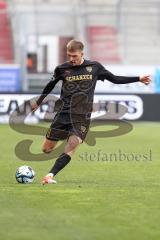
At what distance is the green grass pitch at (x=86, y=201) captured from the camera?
671 cm

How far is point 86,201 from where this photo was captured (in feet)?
28.0

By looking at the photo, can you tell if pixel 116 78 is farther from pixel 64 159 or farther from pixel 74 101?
pixel 64 159

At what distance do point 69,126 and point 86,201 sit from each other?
1872 millimetres

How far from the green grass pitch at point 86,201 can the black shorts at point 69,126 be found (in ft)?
2.33

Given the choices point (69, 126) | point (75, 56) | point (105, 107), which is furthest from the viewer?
point (105, 107)

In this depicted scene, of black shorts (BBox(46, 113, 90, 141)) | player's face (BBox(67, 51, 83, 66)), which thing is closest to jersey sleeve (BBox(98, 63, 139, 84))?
player's face (BBox(67, 51, 83, 66))

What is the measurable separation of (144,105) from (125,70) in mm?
4121

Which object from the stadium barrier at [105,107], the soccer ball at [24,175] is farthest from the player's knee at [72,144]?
the stadium barrier at [105,107]

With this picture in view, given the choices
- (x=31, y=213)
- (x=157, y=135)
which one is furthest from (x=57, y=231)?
(x=157, y=135)

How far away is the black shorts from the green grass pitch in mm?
711

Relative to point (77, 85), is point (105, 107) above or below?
below

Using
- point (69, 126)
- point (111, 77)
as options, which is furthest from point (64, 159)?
point (111, 77)

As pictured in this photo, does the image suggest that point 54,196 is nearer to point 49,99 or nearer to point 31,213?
point 31,213

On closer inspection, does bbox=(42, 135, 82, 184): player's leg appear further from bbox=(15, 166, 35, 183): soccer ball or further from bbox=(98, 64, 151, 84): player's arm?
bbox=(98, 64, 151, 84): player's arm
